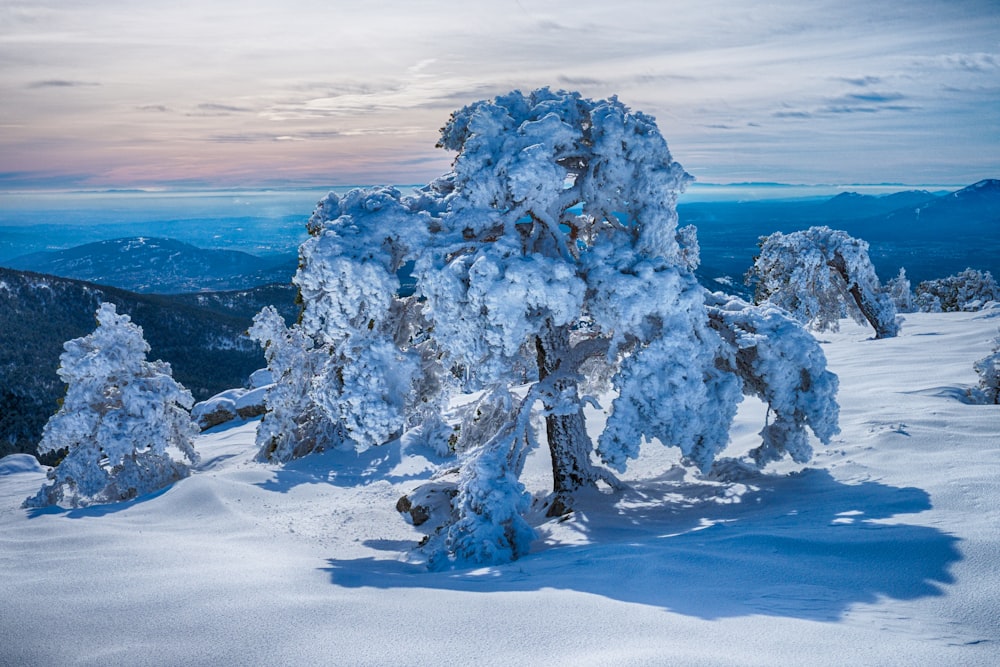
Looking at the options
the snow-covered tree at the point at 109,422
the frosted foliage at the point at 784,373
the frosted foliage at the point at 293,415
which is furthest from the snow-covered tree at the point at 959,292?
the snow-covered tree at the point at 109,422

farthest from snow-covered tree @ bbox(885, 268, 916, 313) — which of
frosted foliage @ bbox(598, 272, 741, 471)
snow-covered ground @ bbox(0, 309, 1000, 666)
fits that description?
frosted foliage @ bbox(598, 272, 741, 471)

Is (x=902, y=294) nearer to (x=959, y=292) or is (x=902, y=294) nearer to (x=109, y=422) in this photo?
(x=959, y=292)

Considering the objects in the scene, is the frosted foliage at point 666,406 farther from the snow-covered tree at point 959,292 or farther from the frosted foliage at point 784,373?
the snow-covered tree at point 959,292

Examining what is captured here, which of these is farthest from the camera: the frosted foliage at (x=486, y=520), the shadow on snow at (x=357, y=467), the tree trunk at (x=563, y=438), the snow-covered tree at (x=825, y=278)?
the snow-covered tree at (x=825, y=278)

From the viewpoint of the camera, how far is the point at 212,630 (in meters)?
4.15

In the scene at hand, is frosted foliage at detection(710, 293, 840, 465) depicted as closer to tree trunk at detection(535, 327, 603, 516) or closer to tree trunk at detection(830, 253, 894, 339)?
tree trunk at detection(535, 327, 603, 516)

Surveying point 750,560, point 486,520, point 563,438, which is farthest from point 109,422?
point 750,560

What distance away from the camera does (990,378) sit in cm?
1016

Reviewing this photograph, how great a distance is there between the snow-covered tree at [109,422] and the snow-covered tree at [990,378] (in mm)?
15551

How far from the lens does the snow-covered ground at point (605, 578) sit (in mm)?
3744

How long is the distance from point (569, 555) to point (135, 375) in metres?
11.5

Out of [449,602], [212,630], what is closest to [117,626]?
[212,630]

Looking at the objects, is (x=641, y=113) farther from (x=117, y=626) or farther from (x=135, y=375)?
(x=135, y=375)

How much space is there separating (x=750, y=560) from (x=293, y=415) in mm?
13042
